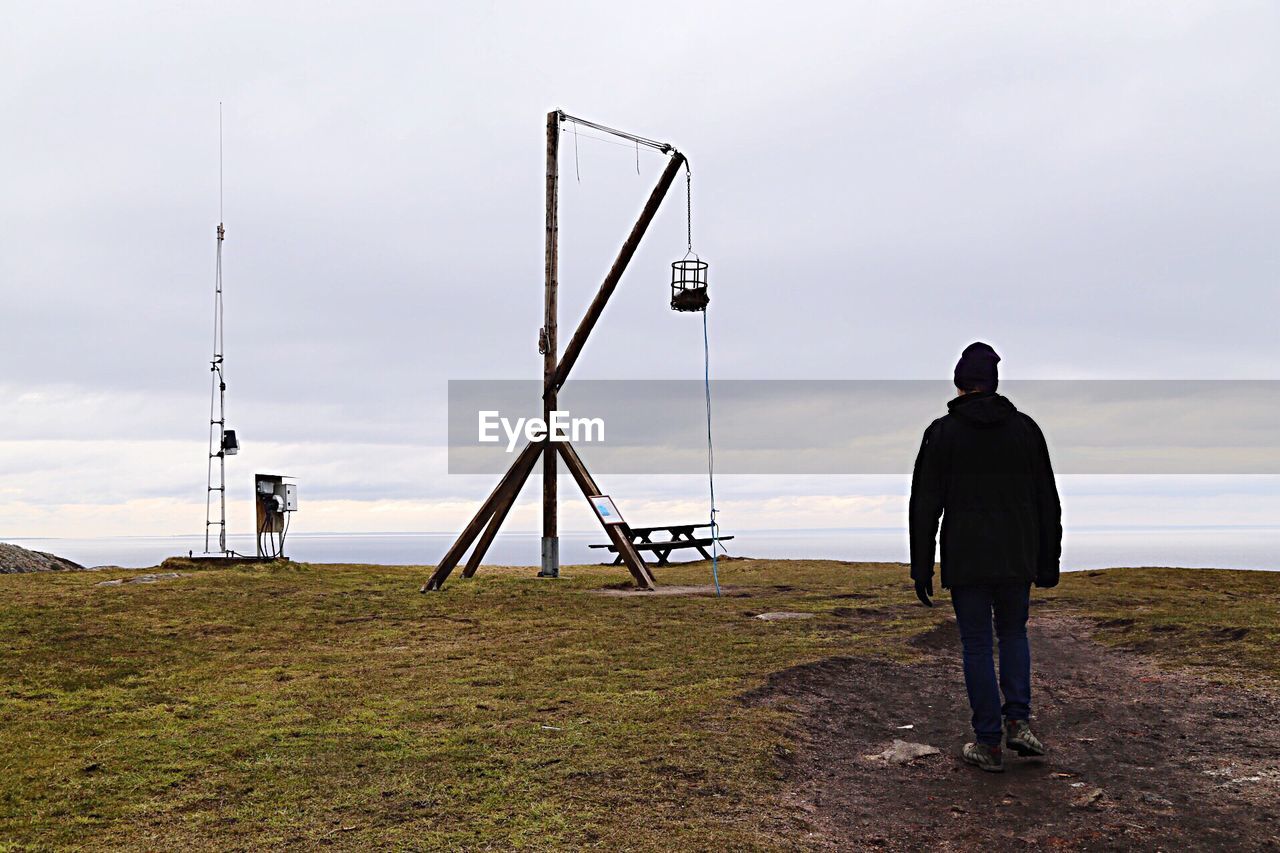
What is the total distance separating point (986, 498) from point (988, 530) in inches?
7.5

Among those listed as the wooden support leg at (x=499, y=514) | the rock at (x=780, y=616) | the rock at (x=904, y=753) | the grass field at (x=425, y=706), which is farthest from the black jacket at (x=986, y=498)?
the wooden support leg at (x=499, y=514)

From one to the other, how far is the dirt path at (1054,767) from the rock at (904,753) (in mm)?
74

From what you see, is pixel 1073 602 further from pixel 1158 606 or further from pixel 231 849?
pixel 231 849

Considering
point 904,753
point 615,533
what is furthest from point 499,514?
point 904,753

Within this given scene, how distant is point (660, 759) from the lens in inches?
208

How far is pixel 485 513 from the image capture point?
16.2 m

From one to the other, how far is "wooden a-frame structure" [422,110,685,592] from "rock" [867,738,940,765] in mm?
9762

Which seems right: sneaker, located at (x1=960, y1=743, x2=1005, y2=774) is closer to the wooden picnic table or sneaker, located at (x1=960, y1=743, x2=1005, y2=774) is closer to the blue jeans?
the blue jeans

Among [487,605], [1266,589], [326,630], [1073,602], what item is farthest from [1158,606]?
[326,630]

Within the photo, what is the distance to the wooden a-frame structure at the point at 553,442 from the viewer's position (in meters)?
16.1

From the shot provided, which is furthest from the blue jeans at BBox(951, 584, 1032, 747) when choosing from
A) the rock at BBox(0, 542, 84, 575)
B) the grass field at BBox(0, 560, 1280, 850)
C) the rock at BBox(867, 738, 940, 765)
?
the rock at BBox(0, 542, 84, 575)

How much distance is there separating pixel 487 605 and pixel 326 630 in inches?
109

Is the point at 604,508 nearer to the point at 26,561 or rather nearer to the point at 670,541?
the point at 670,541

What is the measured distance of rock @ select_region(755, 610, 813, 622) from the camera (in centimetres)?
1116
